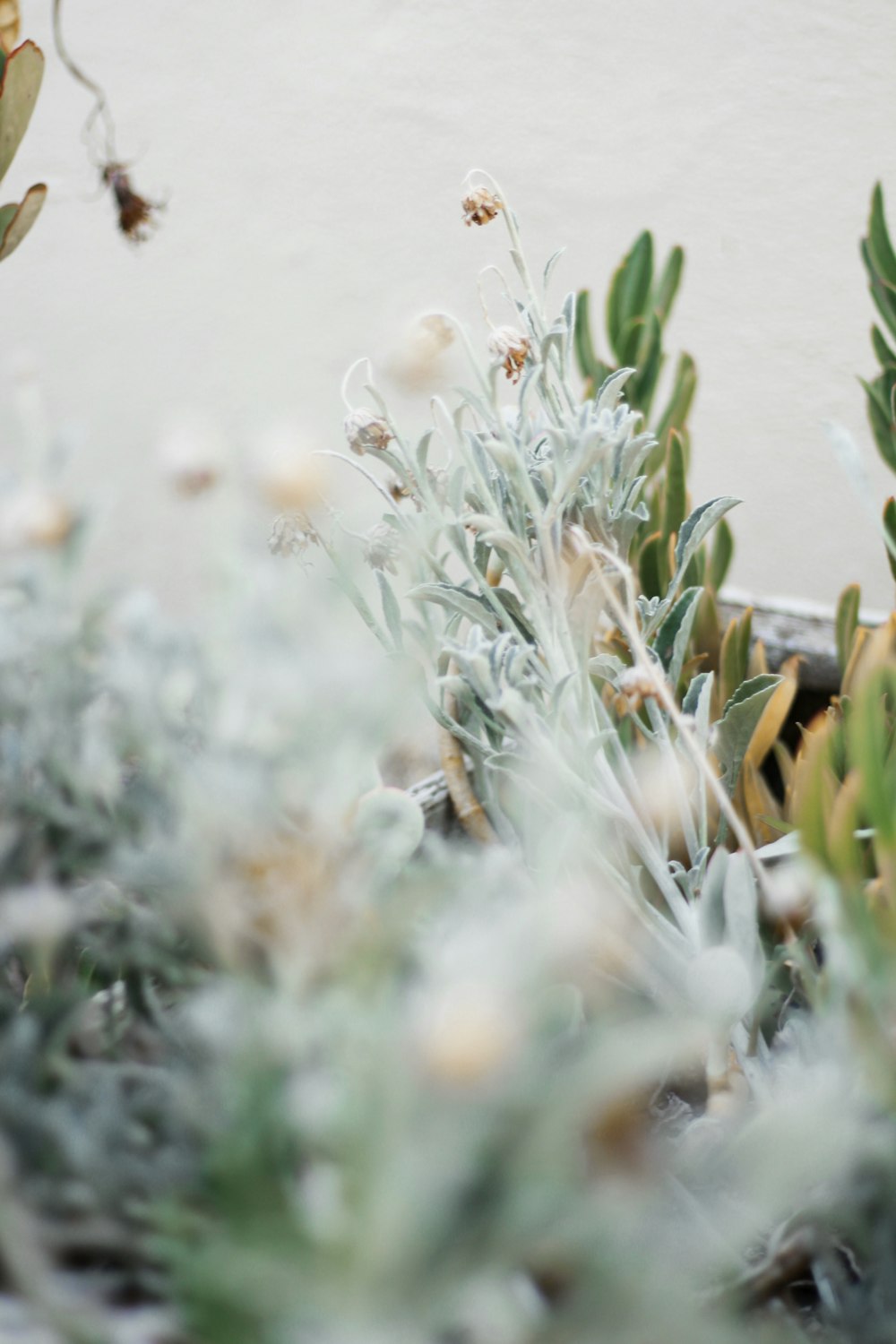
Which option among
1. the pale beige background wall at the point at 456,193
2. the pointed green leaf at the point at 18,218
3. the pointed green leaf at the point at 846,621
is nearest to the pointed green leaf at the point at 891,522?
the pointed green leaf at the point at 846,621

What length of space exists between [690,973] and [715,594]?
0.42 metres

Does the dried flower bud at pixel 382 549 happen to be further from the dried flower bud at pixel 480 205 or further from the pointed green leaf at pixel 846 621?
the pointed green leaf at pixel 846 621

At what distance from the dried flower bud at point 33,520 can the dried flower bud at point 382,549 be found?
0.57ft

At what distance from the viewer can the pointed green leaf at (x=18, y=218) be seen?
1.72 feet

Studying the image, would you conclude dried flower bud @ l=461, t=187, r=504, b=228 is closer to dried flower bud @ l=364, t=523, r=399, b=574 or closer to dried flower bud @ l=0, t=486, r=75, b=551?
dried flower bud @ l=364, t=523, r=399, b=574

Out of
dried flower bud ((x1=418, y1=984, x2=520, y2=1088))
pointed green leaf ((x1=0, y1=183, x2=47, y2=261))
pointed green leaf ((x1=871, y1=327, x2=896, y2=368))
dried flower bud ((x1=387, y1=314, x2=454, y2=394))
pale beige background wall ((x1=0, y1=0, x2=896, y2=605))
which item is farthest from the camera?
pale beige background wall ((x1=0, y1=0, x2=896, y2=605))

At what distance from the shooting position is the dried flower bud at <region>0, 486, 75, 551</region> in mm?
230

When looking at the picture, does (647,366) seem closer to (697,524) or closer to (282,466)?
(697,524)

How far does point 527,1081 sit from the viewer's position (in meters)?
0.16

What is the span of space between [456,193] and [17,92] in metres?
0.75

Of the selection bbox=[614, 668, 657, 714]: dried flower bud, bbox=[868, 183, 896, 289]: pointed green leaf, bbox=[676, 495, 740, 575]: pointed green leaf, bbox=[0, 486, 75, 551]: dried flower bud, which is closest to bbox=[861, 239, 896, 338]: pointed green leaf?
bbox=[868, 183, 896, 289]: pointed green leaf

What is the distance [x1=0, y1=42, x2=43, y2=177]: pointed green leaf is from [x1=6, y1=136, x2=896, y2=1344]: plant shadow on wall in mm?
331

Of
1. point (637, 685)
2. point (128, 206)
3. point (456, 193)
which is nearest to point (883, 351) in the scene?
point (637, 685)

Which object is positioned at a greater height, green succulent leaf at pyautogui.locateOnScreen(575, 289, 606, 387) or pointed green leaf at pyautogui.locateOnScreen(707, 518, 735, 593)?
green succulent leaf at pyautogui.locateOnScreen(575, 289, 606, 387)
